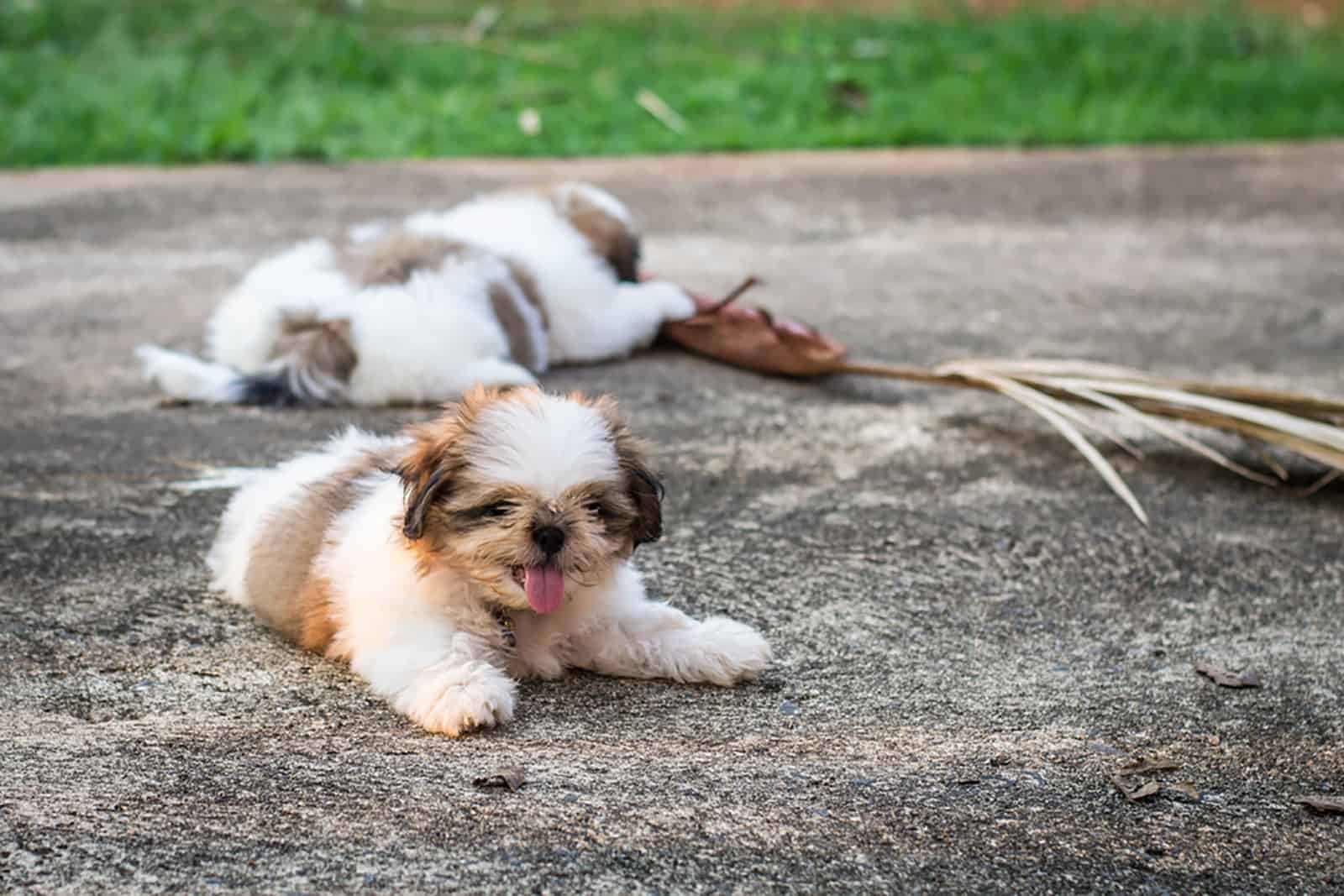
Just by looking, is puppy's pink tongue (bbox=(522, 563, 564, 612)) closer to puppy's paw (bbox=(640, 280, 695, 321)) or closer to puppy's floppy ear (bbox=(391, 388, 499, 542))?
puppy's floppy ear (bbox=(391, 388, 499, 542))

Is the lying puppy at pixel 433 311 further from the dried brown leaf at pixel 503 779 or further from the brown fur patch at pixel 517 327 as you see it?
the dried brown leaf at pixel 503 779

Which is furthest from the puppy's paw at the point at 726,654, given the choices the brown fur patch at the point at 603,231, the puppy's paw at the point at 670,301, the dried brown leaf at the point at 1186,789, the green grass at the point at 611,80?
the green grass at the point at 611,80

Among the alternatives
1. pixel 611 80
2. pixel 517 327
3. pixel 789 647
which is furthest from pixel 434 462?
pixel 611 80

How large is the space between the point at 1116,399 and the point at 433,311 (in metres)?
2.49

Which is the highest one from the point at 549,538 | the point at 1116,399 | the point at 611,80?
the point at 549,538

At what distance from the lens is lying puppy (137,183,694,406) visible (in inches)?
241

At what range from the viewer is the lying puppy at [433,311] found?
6.11 meters

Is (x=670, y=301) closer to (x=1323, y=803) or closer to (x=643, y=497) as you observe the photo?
(x=643, y=497)

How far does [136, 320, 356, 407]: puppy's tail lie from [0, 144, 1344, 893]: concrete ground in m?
0.09

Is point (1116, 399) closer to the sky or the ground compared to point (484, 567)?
closer to the ground

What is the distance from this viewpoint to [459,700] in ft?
11.7

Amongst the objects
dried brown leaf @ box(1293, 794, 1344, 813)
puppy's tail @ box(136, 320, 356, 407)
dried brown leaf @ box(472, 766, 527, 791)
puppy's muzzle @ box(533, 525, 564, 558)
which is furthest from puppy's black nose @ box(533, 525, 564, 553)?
puppy's tail @ box(136, 320, 356, 407)

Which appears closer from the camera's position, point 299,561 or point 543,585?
point 543,585

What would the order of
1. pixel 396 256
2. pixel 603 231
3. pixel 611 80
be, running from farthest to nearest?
pixel 611 80
pixel 603 231
pixel 396 256
